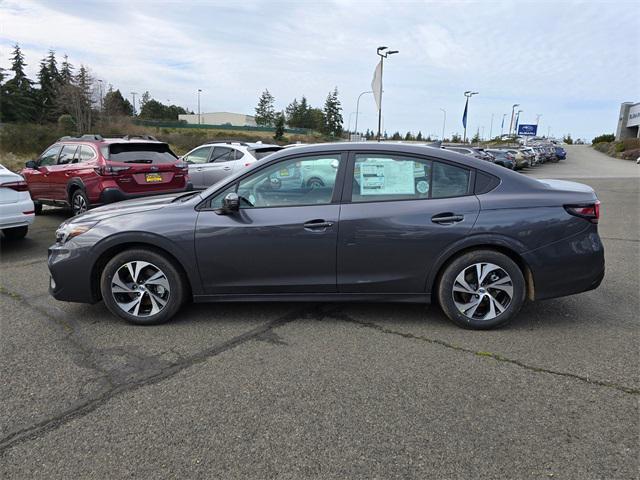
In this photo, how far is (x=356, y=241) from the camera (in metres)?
3.82

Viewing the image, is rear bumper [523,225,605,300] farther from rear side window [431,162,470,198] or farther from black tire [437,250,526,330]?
rear side window [431,162,470,198]

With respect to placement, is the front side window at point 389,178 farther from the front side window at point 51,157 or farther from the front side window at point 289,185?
the front side window at point 51,157

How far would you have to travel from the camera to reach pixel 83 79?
50094mm

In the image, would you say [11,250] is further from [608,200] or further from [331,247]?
[608,200]

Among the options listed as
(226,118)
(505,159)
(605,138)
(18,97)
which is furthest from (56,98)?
(605,138)

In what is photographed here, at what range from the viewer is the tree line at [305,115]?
4316 inches

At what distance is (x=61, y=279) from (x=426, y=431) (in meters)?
3.32

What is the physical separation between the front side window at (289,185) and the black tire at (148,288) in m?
0.67

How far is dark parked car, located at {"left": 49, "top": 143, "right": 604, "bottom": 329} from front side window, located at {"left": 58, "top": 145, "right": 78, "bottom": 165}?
5.69 meters

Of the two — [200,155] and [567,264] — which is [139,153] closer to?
[200,155]

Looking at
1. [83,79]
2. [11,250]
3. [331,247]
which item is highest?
[83,79]

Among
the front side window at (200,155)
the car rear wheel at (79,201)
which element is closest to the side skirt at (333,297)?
the car rear wheel at (79,201)

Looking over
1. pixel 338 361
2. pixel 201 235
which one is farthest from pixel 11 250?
pixel 338 361

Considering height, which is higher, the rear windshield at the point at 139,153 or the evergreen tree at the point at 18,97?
the evergreen tree at the point at 18,97
